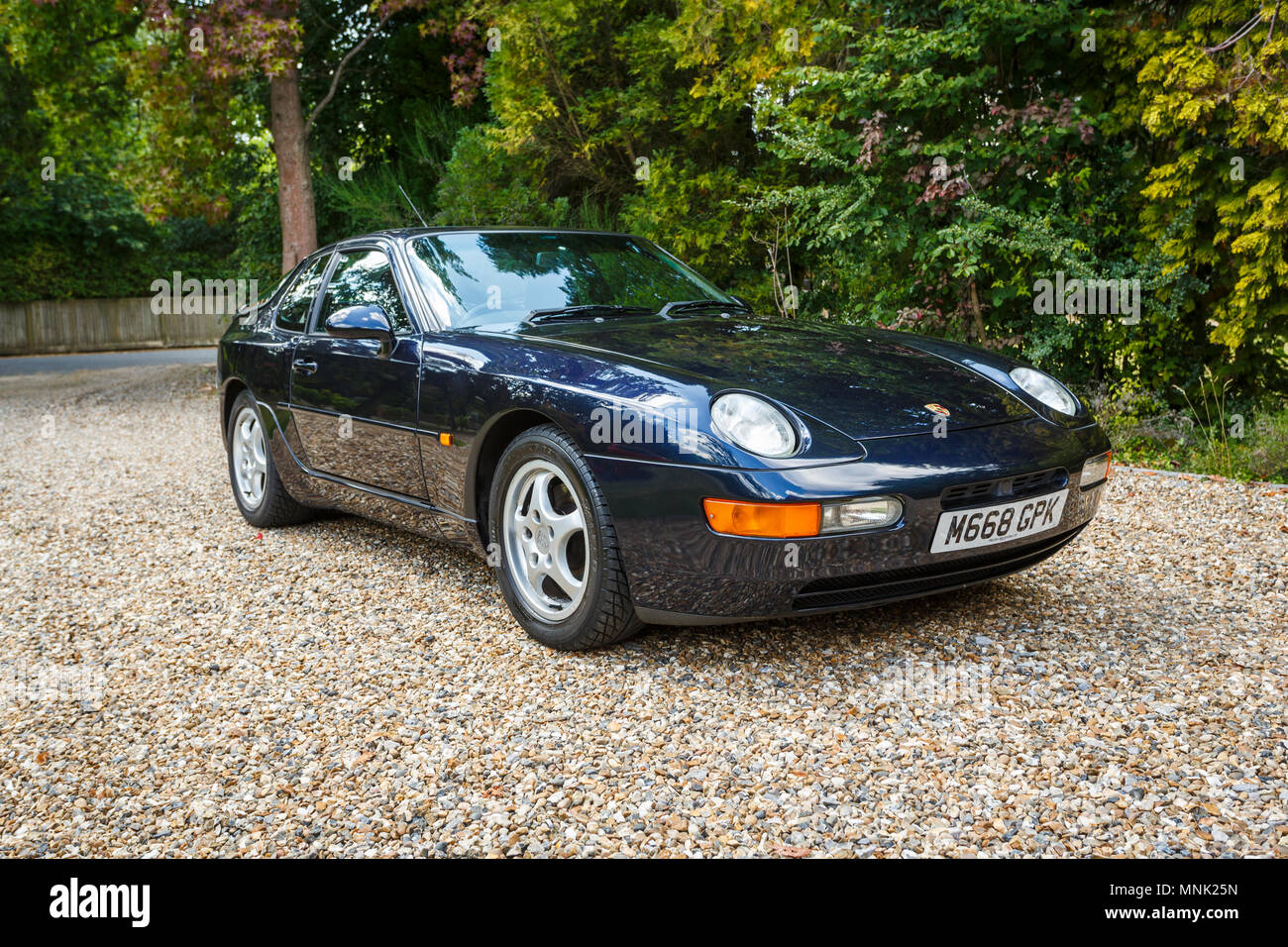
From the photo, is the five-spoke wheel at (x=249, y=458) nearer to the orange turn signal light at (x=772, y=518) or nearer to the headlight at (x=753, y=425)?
the headlight at (x=753, y=425)

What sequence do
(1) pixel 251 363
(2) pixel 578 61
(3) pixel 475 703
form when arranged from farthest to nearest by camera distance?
(2) pixel 578 61
(1) pixel 251 363
(3) pixel 475 703

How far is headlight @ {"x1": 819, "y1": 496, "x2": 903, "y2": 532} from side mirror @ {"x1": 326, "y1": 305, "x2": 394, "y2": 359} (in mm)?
1958

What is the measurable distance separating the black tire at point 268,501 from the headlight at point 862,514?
3.12m

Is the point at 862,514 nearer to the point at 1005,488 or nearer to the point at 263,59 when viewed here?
the point at 1005,488

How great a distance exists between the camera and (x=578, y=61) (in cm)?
1052

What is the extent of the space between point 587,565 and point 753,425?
696 mm

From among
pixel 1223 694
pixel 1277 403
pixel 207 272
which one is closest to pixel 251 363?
pixel 1223 694

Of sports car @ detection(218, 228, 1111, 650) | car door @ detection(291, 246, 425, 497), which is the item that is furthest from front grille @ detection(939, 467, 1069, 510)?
car door @ detection(291, 246, 425, 497)

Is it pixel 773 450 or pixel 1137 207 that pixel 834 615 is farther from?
pixel 1137 207

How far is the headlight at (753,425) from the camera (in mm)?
2877

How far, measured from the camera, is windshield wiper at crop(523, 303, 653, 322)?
154 inches

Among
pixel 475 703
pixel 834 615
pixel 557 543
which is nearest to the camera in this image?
pixel 475 703

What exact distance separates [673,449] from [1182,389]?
5.41 meters
